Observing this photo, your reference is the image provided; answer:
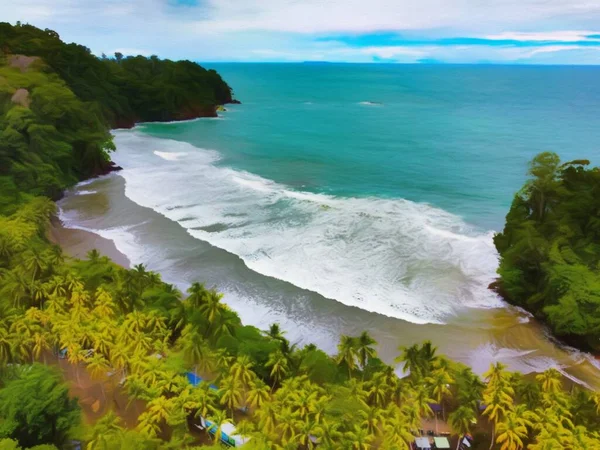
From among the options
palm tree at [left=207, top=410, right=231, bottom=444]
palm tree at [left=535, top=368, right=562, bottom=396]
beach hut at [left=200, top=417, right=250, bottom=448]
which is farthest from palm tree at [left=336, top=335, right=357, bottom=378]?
palm tree at [left=535, top=368, right=562, bottom=396]

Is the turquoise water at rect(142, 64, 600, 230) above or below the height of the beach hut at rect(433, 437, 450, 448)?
above

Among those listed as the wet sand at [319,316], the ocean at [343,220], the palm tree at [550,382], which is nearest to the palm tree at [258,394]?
the wet sand at [319,316]

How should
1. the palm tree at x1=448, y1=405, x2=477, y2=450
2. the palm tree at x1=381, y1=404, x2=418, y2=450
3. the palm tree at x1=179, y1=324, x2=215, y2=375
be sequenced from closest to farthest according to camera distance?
the palm tree at x1=381, y1=404, x2=418, y2=450
the palm tree at x1=448, y1=405, x2=477, y2=450
the palm tree at x1=179, y1=324, x2=215, y2=375

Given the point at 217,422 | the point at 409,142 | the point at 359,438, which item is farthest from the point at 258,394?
the point at 409,142

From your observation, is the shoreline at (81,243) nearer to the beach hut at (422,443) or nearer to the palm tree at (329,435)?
the palm tree at (329,435)

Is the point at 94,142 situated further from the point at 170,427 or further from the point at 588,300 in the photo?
the point at 588,300

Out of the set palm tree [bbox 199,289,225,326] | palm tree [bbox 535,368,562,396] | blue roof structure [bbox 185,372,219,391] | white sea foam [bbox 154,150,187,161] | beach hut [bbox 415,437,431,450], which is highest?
white sea foam [bbox 154,150,187,161]

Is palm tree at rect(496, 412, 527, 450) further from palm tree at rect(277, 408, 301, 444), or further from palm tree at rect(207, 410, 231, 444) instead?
palm tree at rect(207, 410, 231, 444)

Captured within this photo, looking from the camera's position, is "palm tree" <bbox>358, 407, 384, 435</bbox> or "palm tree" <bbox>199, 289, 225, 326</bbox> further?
"palm tree" <bbox>199, 289, 225, 326</bbox>
